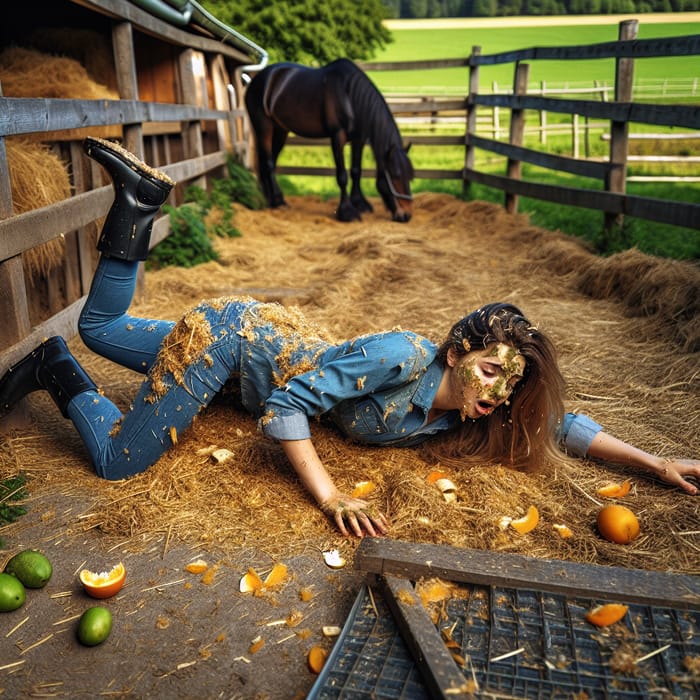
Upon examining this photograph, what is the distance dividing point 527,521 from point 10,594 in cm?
173

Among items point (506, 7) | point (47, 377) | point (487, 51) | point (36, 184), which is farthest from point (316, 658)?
point (506, 7)

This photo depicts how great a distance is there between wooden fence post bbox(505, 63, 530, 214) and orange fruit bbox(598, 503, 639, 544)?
781 centimetres

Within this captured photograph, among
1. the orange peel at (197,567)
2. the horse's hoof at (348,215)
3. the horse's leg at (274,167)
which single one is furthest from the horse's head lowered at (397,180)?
the orange peel at (197,567)

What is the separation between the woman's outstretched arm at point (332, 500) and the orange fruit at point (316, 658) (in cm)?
57

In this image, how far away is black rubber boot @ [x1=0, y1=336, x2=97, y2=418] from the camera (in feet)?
10.1

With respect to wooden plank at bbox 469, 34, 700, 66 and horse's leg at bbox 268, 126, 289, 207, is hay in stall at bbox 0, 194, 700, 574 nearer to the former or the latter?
wooden plank at bbox 469, 34, 700, 66

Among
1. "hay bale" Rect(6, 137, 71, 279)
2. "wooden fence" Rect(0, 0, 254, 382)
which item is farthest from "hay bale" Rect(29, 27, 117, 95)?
"hay bale" Rect(6, 137, 71, 279)

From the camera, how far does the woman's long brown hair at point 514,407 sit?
8.57 feet

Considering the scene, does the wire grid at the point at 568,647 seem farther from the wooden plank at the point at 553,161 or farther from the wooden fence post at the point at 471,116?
the wooden fence post at the point at 471,116

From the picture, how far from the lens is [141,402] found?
2873 mm

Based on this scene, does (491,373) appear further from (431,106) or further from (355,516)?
(431,106)

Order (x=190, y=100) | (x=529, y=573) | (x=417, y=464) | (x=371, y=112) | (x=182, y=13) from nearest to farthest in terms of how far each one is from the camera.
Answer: (x=529, y=573)
(x=417, y=464)
(x=182, y=13)
(x=190, y=100)
(x=371, y=112)

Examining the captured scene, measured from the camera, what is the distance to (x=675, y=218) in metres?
5.82

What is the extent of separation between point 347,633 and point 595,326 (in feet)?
12.1
